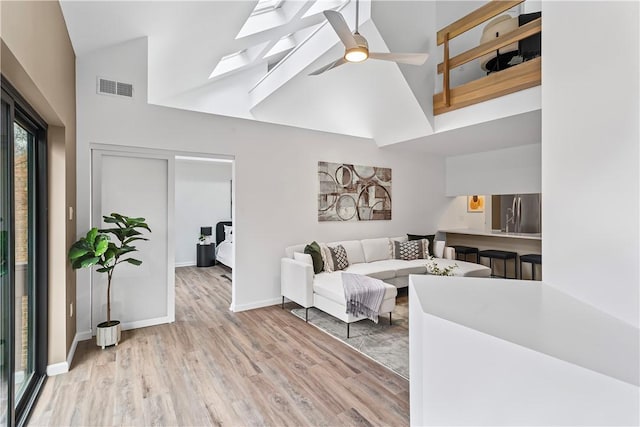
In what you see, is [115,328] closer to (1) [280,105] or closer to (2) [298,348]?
(2) [298,348]

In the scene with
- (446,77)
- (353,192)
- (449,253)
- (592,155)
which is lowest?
(449,253)

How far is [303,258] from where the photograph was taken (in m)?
4.57

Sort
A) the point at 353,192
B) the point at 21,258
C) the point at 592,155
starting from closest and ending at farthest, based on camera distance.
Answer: the point at 592,155
the point at 21,258
the point at 353,192

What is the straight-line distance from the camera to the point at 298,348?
3.38 m

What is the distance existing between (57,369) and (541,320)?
3.60 meters

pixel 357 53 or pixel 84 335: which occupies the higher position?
pixel 357 53

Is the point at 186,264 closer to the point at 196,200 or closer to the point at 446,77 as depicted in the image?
the point at 196,200

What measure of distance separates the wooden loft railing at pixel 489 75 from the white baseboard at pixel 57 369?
16.5ft

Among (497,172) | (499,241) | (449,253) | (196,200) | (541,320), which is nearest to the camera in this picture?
(541,320)

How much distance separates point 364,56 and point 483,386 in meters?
2.68

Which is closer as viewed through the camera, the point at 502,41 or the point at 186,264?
the point at 502,41

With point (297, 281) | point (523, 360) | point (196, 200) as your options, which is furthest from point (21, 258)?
point (196, 200)

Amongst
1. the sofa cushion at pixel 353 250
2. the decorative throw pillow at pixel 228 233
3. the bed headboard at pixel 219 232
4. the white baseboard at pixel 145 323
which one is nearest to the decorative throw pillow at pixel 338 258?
the sofa cushion at pixel 353 250

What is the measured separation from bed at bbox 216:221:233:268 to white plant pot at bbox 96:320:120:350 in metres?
3.36
